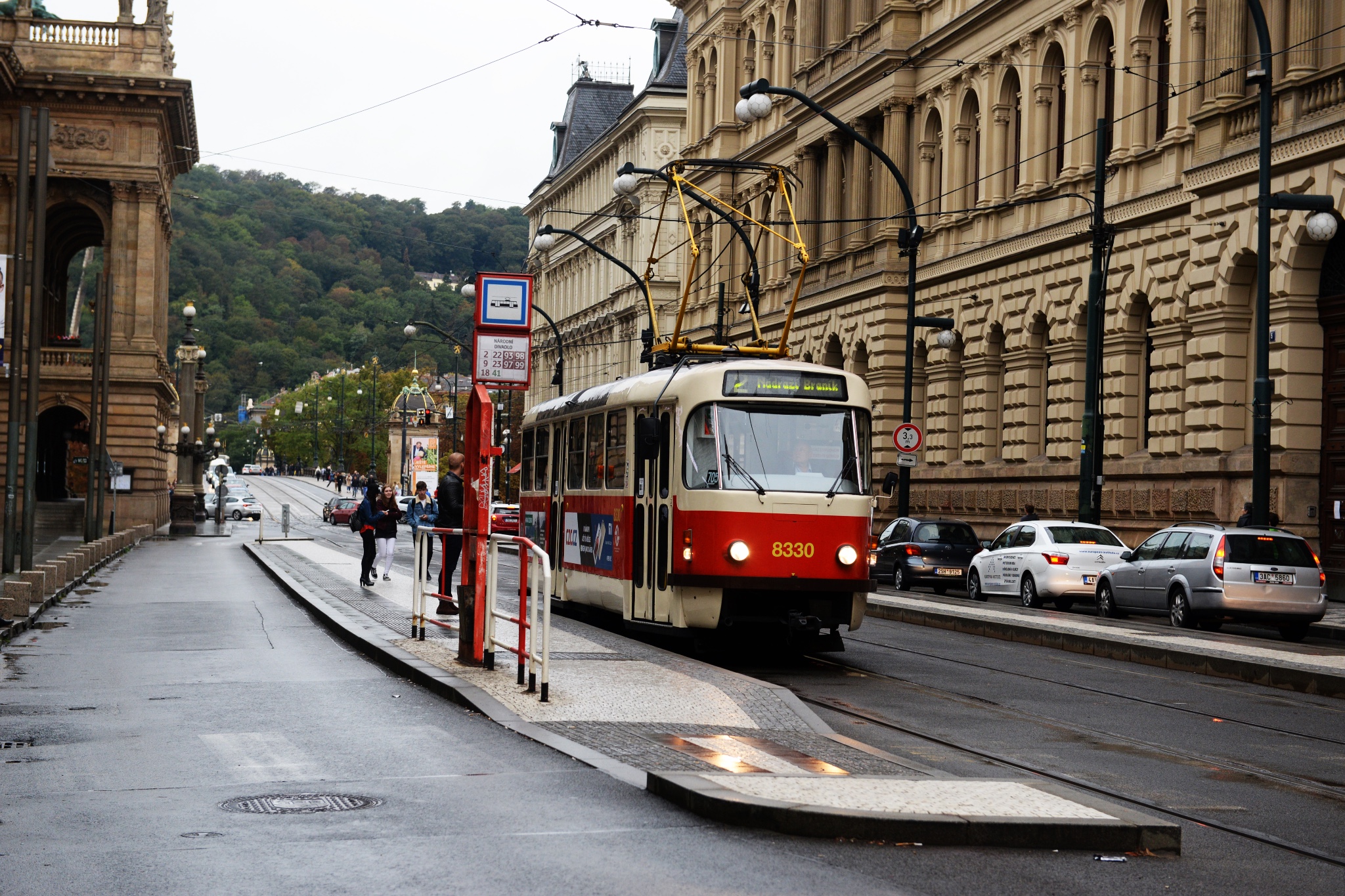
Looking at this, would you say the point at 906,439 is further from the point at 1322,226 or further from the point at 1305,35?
the point at 1322,226

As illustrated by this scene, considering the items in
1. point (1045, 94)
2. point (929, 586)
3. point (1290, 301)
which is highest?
point (1045, 94)

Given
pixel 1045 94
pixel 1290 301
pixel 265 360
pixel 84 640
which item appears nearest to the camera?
pixel 84 640

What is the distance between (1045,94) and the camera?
133ft

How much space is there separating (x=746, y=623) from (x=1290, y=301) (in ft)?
53.1

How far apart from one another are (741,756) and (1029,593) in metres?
20.7

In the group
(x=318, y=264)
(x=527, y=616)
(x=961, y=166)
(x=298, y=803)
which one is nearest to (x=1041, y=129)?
(x=961, y=166)

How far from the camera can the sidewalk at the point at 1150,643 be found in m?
17.9

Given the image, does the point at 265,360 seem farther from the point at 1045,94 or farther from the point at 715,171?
the point at 1045,94

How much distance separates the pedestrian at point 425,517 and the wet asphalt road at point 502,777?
5.04 ft

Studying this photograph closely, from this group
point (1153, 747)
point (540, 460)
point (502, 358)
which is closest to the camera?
point (1153, 747)

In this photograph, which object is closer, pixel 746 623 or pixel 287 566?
pixel 746 623

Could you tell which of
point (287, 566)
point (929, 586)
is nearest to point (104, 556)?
point (287, 566)

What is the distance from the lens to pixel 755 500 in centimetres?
1739

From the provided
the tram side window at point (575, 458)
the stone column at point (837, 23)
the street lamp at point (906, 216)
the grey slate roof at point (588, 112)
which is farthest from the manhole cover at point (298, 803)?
the grey slate roof at point (588, 112)
